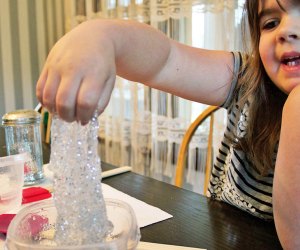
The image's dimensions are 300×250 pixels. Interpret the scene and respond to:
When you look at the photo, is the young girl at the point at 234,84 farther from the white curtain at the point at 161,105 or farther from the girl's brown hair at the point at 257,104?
the white curtain at the point at 161,105

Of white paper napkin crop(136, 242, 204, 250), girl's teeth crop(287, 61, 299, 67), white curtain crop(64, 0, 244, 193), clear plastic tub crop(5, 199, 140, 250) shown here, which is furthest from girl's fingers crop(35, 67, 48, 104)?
white curtain crop(64, 0, 244, 193)

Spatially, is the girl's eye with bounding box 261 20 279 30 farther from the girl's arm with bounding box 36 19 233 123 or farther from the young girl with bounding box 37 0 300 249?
the girl's arm with bounding box 36 19 233 123

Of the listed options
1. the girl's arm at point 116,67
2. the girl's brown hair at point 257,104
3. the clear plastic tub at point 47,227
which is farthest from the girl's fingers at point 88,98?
the girl's brown hair at point 257,104

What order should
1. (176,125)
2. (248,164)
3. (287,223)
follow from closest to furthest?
(287,223) → (248,164) → (176,125)

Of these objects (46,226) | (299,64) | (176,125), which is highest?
(299,64)

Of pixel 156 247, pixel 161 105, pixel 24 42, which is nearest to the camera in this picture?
pixel 156 247

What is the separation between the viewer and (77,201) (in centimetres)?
34

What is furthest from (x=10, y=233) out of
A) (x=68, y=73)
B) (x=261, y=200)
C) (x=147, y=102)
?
(x=147, y=102)

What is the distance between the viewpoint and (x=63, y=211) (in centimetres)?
35

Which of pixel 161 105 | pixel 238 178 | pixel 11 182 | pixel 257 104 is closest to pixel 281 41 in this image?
pixel 257 104

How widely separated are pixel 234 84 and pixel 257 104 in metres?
0.08

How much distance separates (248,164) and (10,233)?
50 centimetres

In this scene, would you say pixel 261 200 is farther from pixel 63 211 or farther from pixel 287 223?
pixel 63 211

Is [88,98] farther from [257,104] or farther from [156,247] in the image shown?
[257,104]
